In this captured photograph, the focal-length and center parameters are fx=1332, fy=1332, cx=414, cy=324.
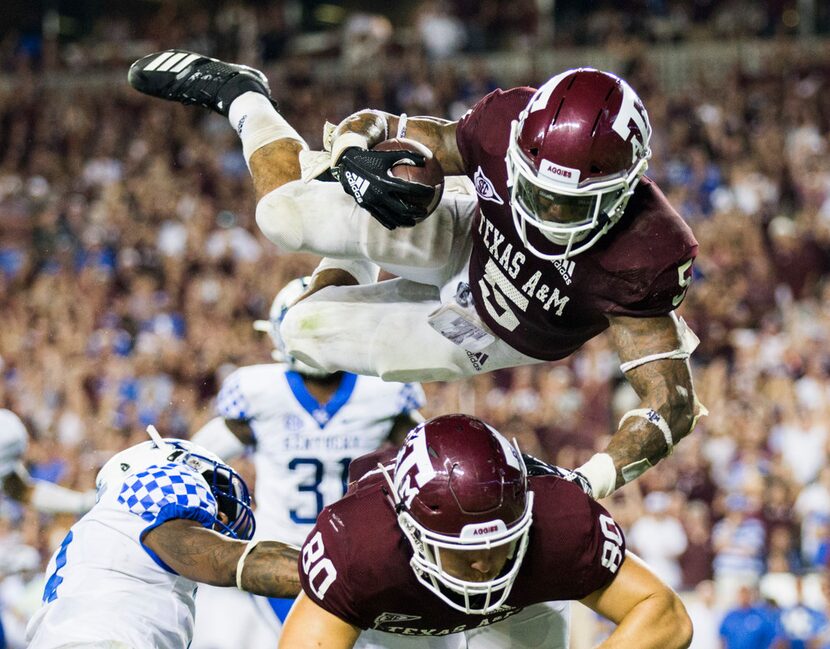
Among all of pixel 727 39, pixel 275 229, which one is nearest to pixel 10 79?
pixel 727 39

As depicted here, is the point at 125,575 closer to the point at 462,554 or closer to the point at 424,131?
the point at 462,554

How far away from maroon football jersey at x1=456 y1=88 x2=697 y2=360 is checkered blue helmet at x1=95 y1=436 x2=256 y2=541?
0.95m

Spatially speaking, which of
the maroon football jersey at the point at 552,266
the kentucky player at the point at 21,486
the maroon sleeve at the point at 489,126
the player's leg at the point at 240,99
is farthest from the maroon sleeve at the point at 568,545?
the kentucky player at the point at 21,486

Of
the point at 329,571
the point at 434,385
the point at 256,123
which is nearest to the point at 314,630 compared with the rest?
the point at 329,571

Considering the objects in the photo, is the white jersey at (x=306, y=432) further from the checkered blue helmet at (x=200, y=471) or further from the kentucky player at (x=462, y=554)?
the kentucky player at (x=462, y=554)

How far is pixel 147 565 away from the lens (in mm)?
3789

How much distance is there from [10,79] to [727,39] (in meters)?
7.87

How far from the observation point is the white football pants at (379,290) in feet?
13.5

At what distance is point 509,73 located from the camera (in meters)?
13.6

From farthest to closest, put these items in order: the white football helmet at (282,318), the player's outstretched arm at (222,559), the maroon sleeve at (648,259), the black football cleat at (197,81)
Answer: the white football helmet at (282,318)
the black football cleat at (197,81)
the maroon sleeve at (648,259)
the player's outstretched arm at (222,559)

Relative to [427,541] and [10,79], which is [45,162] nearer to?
[10,79]

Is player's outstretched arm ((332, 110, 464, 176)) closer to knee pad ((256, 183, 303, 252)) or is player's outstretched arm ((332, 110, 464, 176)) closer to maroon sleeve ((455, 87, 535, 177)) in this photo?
maroon sleeve ((455, 87, 535, 177))

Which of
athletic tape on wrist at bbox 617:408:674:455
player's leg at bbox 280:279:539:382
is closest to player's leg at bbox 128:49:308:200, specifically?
player's leg at bbox 280:279:539:382

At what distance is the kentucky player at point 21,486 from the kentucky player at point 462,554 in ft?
7.62
